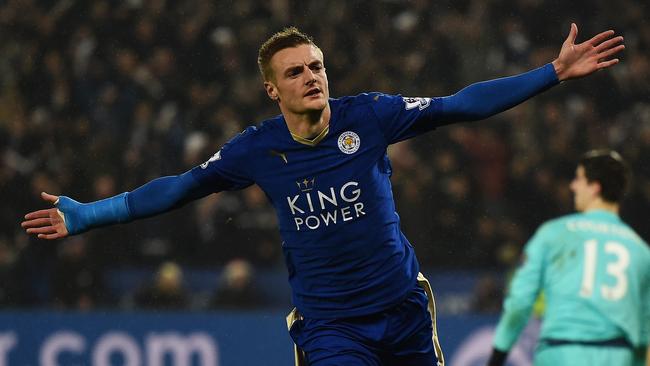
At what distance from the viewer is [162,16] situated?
1170 centimetres

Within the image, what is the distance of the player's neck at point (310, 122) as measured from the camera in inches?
195

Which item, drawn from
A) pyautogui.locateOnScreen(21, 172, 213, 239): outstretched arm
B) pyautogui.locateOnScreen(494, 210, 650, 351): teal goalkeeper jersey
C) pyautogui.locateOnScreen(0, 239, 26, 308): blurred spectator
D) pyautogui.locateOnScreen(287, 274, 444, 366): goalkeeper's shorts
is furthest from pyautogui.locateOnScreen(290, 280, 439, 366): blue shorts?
pyautogui.locateOnScreen(0, 239, 26, 308): blurred spectator

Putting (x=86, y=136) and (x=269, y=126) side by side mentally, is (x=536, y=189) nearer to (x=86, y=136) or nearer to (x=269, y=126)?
(x=86, y=136)

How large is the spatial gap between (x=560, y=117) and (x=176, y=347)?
4499 mm

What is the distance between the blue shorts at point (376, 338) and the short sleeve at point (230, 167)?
65cm

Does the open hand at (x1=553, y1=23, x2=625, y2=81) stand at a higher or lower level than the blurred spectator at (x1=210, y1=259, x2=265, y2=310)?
higher

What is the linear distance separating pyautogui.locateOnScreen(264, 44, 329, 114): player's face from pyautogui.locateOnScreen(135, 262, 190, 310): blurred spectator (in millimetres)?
5275

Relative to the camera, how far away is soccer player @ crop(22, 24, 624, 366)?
4.87 m

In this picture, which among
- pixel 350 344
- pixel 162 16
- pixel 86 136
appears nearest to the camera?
pixel 350 344

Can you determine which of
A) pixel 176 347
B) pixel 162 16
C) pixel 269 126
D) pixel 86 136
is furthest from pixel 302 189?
pixel 162 16

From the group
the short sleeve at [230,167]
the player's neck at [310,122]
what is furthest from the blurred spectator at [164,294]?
the player's neck at [310,122]

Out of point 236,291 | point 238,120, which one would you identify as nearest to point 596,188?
point 236,291

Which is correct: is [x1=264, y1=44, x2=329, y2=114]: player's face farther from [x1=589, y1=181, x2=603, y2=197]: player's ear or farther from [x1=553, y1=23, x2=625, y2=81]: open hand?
[x1=589, y1=181, x2=603, y2=197]: player's ear

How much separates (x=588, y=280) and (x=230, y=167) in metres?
1.66
